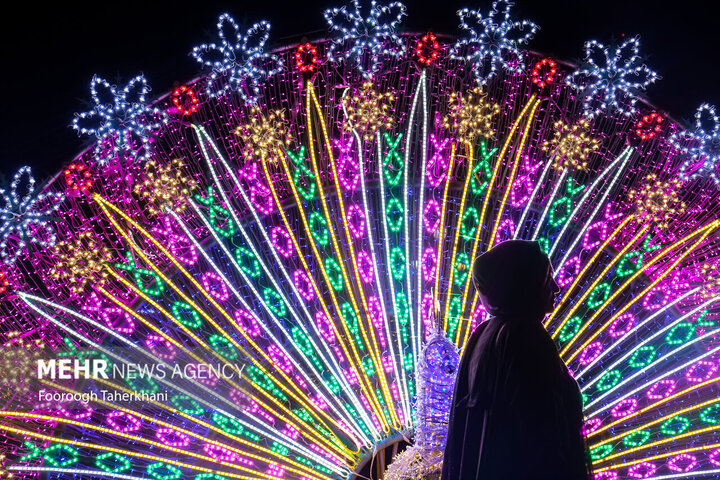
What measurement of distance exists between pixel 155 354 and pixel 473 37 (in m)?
4.29

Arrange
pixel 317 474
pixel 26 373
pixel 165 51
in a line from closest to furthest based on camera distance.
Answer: pixel 317 474, pixel 26 373, pixel 165 51

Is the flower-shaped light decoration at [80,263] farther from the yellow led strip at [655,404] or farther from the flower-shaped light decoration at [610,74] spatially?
the yellow led strip at [655,404]

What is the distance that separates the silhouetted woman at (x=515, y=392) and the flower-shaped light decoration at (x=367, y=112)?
348 centimetres

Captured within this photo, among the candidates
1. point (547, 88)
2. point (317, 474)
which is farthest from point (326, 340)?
point (547, 88)

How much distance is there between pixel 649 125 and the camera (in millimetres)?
6328

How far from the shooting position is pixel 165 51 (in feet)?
22.7

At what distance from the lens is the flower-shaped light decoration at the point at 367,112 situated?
608cm

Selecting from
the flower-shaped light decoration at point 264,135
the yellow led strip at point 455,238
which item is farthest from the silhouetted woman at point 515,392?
the flower-shaped light decoration at point 264,135

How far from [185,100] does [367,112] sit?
5.76 feet

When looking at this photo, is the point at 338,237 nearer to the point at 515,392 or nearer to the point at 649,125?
the point at 649,125

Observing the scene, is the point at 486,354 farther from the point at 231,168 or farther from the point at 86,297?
the point at 86,297

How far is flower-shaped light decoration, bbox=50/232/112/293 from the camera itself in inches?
241

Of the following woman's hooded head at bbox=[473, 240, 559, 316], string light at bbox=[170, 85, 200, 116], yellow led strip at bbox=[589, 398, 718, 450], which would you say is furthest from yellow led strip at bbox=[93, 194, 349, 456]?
woman's hooded head at bbox=[473, 240, 559, 316]

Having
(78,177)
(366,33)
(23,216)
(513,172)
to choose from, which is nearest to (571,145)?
(513,172)
